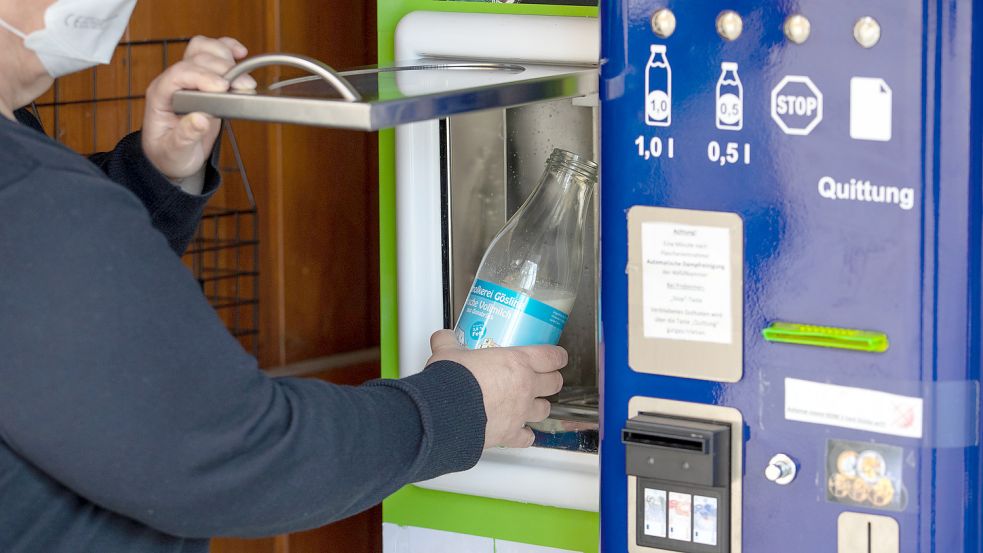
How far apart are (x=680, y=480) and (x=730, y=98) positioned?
15.2 inches

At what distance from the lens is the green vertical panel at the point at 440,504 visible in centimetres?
166

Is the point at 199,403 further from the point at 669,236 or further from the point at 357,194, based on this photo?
the point at 357,194

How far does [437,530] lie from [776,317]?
747 millimetres

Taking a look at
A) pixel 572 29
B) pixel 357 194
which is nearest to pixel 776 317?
pixel 572 29

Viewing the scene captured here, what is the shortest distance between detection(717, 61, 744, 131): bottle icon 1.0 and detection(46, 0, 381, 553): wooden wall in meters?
0.93

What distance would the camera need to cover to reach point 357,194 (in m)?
2.26

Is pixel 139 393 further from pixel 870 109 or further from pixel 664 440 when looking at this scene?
pixel 870 109

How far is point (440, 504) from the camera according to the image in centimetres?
178

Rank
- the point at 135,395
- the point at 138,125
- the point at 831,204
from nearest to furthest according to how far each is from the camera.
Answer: the point at 135,395 → the point at 831,204 → the point at 138,125

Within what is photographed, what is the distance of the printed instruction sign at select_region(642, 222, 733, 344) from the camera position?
1238 millimetres

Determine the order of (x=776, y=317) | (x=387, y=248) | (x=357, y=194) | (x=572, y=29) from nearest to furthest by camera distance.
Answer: (x=776, y=317), (x=572, y=29), (x=387, y=248), (x=357, y=194)

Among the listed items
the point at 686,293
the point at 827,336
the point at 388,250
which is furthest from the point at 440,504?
the point at 827,336

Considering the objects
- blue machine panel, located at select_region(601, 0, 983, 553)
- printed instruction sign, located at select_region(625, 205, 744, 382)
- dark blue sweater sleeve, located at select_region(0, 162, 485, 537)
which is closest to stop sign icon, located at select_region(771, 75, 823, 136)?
blue machine panel, located at select_region(601, 0, 983, 553)

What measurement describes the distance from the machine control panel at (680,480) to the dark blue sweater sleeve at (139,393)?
282 millimetres
